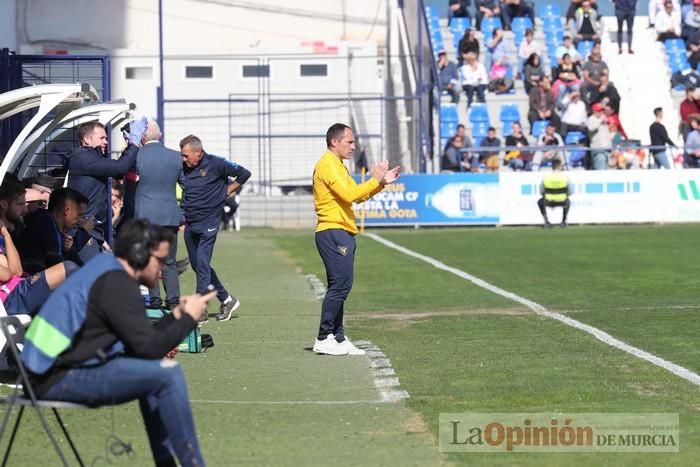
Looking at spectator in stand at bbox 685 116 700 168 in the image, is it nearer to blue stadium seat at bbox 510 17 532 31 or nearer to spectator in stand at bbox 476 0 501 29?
blue stadium seat at bbox 510 17 532 31

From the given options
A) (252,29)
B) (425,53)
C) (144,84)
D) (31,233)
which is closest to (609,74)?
(425,53)

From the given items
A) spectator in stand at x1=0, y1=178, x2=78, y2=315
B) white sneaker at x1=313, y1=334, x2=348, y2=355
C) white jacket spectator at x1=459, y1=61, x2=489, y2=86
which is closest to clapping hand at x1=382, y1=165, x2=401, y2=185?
white sneaker at x1=313, y1=334, x2=348, y2=355

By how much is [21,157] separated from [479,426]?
659cm

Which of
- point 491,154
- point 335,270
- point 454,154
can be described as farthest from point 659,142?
point 335,270

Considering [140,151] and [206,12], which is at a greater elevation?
[206,12]

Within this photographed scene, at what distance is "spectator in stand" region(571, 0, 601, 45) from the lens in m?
40.1

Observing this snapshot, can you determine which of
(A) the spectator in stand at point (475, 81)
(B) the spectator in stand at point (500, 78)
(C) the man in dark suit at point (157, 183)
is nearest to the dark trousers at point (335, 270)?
(C) the man in dark suit at point (157, 183)

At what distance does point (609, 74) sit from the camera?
1542 inches

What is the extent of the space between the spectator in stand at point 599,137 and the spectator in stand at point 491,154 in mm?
2278

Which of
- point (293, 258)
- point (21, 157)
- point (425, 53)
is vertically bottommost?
point (293, 258)

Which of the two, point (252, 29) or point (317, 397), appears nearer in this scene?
point (317, 397)

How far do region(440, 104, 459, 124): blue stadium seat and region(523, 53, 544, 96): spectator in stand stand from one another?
6.43 feet

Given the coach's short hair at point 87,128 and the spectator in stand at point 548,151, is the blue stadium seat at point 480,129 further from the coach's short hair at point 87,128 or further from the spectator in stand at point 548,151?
the coach's short hair at point 87,128

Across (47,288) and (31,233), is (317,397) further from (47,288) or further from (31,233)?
(31,233)
